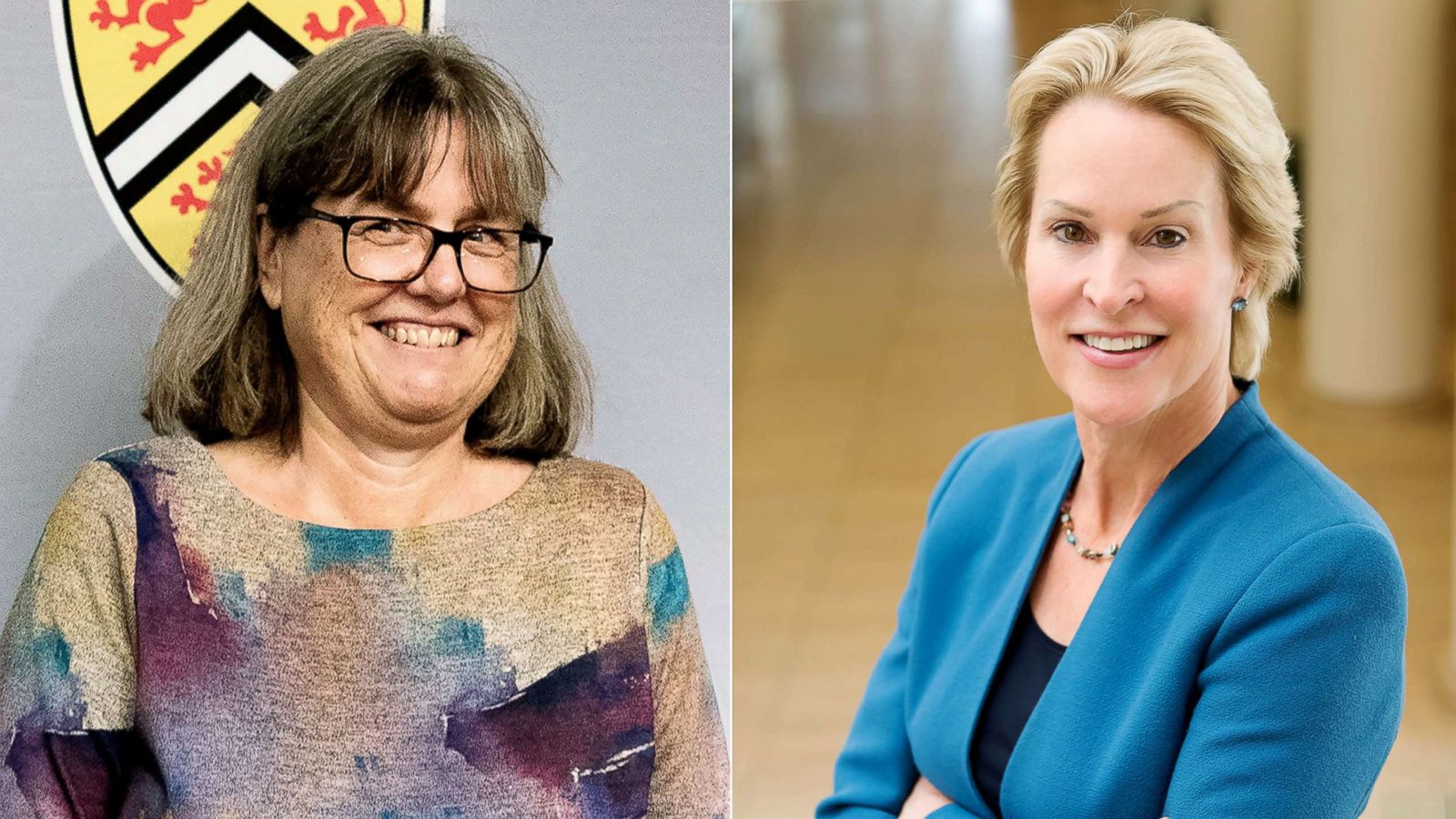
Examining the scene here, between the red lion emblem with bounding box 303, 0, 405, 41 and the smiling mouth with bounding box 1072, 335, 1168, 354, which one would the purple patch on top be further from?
the red lion emblem with bounding box 303, 0, 405, 41

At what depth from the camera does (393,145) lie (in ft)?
6.50

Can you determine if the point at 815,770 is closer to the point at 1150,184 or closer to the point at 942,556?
the point at 942,556

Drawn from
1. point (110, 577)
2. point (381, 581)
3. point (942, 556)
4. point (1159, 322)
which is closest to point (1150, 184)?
point (1159, 322)

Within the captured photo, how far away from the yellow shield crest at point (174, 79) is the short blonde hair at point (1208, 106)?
0.79 meters

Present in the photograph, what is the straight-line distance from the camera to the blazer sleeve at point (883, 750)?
2383 millimetres

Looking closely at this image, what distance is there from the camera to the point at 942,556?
241 centimetres

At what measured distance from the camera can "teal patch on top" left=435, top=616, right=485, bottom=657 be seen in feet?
6.95

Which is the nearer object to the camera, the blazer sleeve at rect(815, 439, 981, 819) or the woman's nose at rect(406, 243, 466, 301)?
the woman's nose at rect(406, 243, 466, 301)

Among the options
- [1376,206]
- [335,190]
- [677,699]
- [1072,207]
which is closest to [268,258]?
[335,190]

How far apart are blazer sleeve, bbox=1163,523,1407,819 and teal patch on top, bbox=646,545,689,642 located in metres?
0.71

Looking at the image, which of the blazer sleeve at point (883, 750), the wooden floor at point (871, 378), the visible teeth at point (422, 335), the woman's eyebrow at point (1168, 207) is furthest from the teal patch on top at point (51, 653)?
the wooden floor at point (871, 378)

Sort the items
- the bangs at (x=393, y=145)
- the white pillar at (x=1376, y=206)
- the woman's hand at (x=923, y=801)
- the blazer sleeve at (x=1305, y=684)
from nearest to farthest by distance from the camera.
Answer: the blazer sleeve at (x=1305, y=684), the bangs at (x=393, y=145), the woman's hand at (x=923, y=801), the white pillar at (x=1376, y=206)

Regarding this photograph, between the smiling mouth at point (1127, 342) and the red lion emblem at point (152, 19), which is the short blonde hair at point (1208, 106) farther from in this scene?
the red lion emblem at point (152, 19)

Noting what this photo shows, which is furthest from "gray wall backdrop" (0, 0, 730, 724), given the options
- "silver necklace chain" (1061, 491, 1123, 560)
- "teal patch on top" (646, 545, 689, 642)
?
"silver necklace chain" (1061, 491, 1123, 560)
